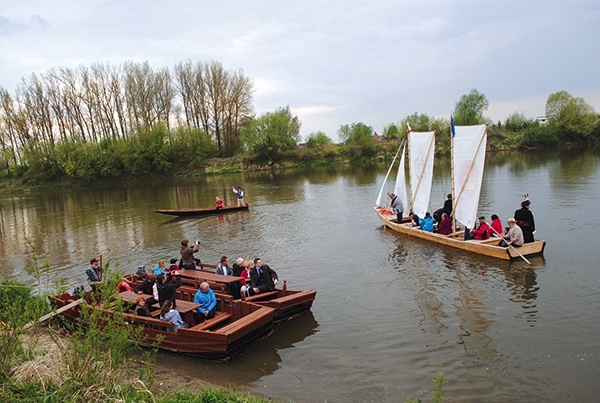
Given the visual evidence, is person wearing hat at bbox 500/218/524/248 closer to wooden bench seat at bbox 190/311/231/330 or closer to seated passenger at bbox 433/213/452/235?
seated passenger at bbox 433/213/452/235

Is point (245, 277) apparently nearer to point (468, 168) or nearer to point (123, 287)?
point (123, 287)

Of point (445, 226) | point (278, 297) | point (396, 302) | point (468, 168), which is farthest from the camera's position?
point (445, 226)

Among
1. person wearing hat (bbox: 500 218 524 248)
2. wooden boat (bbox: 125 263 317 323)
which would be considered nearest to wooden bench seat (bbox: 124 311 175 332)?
wooden boat (bbox: 125 263 317 323)

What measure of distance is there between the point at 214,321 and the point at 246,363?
157cm

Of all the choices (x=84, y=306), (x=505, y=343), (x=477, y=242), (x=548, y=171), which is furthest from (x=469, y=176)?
(x=548, y=171)

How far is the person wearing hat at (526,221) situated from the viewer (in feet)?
58.0

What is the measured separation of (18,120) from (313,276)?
8970 centimetres

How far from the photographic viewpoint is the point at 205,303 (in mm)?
12344

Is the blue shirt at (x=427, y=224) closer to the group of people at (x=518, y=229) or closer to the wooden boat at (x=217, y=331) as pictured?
the group of people at (x=518, y=229)

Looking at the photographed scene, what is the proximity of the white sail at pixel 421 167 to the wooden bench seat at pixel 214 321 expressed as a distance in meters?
14.9

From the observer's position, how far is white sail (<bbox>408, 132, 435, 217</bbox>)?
77.4 ft

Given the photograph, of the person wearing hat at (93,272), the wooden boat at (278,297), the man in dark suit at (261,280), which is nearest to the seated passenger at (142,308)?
the wooden boat at (278,297)

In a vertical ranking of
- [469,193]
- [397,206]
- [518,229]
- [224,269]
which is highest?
[469,193]

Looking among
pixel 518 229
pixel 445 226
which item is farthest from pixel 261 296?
pixel 445 226
